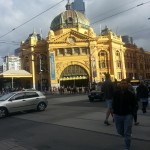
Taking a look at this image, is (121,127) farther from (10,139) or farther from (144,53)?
(144,53)

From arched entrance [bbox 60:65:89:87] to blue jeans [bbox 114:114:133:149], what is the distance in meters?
69.7

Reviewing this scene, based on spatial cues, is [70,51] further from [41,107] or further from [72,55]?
[41,107]

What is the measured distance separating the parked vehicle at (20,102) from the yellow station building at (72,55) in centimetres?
5135

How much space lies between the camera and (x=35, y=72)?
82.4 metres

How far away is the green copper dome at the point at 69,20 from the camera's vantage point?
84812 mm

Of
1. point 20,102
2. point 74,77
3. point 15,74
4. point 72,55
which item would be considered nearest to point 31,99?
point 20,102

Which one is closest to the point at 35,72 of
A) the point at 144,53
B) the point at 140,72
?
the point at 140,72

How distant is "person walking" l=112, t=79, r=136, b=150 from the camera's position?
7.49 metres

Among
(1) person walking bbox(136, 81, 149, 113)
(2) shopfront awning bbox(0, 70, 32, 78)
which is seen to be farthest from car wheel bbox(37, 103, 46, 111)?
(2) shopfront awning bbox(0, 70, 32, 78)

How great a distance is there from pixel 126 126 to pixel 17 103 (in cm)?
1297

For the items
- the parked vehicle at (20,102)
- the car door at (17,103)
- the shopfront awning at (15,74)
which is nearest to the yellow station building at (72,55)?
the shopfront awning at (15,74)

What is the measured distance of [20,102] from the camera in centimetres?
1973

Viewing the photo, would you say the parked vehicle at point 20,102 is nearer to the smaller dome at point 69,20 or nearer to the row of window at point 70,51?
the row of window at point 70,51

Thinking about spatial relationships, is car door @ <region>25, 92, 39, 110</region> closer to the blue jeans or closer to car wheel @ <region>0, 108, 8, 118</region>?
car wheel @ <region>0, 108, 8, 118</region>
